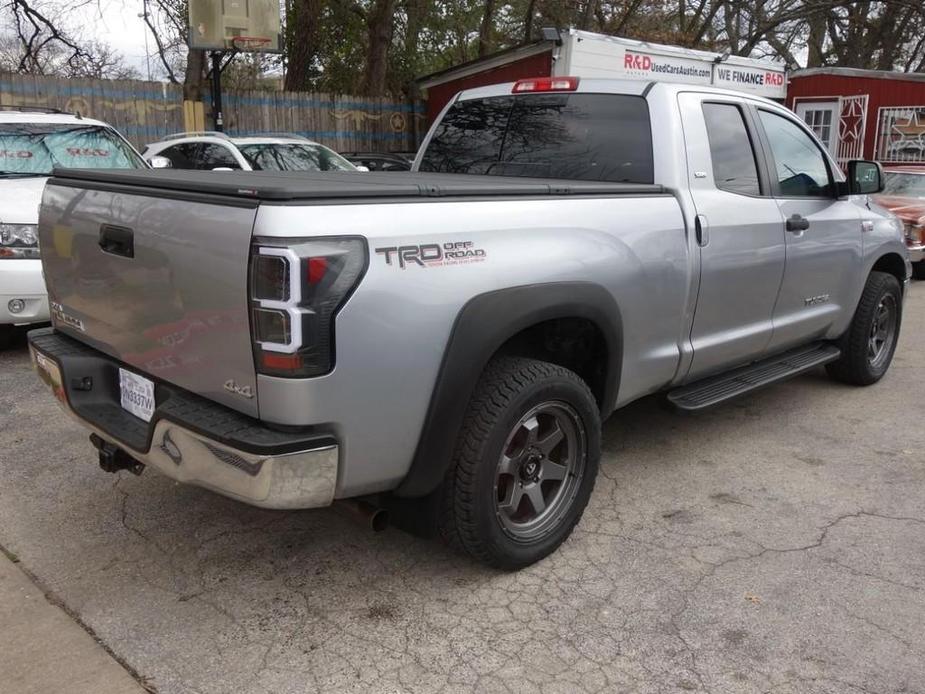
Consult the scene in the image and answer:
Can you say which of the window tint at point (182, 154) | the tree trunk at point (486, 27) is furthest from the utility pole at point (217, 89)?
the tree trunk at point (486, 27)

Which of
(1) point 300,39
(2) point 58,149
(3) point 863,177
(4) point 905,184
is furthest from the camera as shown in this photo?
(1) point 300,39

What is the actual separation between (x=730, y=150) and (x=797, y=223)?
622mm

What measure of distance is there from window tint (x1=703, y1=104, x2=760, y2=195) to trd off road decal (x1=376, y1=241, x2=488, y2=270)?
186cm

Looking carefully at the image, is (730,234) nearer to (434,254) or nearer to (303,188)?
(434,254)

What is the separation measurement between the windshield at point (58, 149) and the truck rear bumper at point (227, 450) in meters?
4.68

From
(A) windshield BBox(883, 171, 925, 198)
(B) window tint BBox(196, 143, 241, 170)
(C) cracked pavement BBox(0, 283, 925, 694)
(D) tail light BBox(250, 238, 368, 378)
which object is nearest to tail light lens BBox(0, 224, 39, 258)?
(C) cracked pavement BBox(0, 283, 925, 694)

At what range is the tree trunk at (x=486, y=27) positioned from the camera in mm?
23156

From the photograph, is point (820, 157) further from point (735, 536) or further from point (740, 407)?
point (735, 536)

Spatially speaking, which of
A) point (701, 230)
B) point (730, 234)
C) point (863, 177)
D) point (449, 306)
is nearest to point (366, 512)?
point (449, 306)

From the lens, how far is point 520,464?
10.6ft

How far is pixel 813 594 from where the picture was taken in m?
3.19

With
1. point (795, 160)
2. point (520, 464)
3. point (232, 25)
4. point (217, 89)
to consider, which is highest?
point (232, 25)

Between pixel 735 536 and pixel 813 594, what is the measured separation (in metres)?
0.50

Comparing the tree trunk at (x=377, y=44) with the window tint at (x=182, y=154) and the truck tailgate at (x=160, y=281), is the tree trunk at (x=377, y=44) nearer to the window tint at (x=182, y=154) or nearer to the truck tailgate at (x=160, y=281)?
the window tint at (x=182, y=154)
